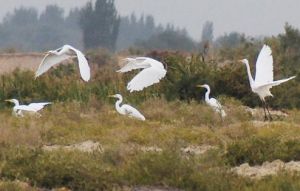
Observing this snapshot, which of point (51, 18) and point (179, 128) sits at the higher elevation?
point (179, 128)

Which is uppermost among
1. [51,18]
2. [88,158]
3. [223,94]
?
[88,158]

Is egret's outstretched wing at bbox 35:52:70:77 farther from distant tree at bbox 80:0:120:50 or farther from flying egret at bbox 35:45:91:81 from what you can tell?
distant tree at bbox 80:0:120:50

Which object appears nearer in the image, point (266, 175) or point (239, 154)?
point (266, 175)

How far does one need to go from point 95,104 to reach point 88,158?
31.9 ft

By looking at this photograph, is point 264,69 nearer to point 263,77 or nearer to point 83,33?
point 263,77

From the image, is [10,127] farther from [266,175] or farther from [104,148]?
[266,175]

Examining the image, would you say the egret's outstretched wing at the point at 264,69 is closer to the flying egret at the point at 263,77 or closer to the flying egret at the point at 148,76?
the flying egret at the point at 263,77

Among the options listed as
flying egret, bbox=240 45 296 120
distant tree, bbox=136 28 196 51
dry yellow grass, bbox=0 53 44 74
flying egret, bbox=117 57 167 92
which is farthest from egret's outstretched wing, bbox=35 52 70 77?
distant tree, bbox=136 28 196 51

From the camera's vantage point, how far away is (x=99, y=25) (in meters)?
102

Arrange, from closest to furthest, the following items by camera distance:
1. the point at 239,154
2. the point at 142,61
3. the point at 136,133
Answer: the point at 239,154
the point at 136,133
the point at 142,61

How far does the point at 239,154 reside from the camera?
11625 millimetres

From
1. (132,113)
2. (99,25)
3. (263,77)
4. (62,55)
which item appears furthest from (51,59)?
(99,25)

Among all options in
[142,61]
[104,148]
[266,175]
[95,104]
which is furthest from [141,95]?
[266,175]

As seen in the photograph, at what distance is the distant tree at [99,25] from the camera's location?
102m
